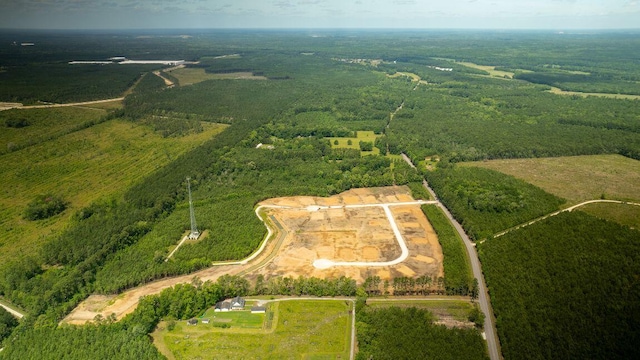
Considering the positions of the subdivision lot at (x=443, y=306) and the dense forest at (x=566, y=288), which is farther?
the subdivision lot at (x=443, y=306)

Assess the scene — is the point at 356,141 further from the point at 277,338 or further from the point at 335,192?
the point at 277,338

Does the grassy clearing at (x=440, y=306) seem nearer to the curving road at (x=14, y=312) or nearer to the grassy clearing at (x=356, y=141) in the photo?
the curving road at (x=14, y=312)

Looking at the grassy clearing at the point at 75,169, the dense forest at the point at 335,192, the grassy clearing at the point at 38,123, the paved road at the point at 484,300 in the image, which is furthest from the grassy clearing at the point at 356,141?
the grassy clearing at the point at 38,123

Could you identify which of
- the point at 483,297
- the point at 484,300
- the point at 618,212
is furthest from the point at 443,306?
the point at 618,212

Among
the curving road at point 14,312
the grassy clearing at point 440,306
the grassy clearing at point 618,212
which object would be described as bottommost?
the grassy clearing at point 440,306

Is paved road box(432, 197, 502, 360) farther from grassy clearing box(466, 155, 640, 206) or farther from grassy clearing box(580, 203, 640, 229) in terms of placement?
grassy clearing box(466, 155, 640, 206)

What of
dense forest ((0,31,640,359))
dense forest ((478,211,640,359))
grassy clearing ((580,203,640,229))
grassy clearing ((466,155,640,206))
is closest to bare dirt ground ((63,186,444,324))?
dense forest ((0,31,640,359))
